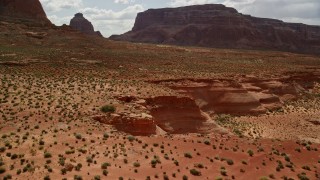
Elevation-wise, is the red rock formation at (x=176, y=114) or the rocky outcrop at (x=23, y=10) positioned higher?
the rocky outcrop at (x=23, y=10)

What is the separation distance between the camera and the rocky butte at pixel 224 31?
152 meters

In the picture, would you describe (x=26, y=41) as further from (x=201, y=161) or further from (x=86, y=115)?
(x=201, y=161)

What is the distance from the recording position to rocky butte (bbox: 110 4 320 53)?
497ft

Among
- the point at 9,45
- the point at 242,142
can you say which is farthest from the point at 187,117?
the point at 9,45

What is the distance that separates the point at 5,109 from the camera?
29.2 meters

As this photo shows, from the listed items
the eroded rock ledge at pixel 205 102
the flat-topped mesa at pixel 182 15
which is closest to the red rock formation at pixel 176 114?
the eroded rock ledge at pixel 205 102

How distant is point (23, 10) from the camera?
80.1 meters

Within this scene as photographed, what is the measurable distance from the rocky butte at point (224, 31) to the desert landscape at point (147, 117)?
88.1 meters

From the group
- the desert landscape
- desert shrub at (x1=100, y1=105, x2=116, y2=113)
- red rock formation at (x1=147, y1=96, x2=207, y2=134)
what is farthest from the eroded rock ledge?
desert shrub at (x1=100, y1=105, x2=116, y2=113)

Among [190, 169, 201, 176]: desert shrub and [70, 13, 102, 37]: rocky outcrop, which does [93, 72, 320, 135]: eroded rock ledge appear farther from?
[70, 13, 102, 37]: rocky outcrop

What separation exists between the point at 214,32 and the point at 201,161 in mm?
135433

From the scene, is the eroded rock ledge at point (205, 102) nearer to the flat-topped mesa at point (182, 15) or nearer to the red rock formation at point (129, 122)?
the red rock formation at point (129, 122)

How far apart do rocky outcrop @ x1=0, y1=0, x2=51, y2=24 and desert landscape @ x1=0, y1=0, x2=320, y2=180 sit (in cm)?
1276

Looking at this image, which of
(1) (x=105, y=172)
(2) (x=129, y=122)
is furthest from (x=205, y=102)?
(1) (x=105, y=172)
